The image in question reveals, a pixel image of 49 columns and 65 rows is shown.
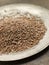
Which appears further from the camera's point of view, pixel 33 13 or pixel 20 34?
pixel 33 13

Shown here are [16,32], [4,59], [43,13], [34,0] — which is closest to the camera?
[4,59]

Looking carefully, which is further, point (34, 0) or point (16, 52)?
point (34, 0)

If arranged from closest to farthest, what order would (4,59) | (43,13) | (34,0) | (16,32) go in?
(4,59)
(16,32)
(43,13)
(34,0)

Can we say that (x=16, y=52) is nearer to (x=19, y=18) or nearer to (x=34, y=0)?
(x=19, y=18)

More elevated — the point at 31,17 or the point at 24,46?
the point at 31,17

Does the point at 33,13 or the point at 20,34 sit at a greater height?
→ the point at 33,13

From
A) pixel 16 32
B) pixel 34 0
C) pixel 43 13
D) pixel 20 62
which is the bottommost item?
pixel 20 62

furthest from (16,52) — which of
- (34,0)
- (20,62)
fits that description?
(34,0)
